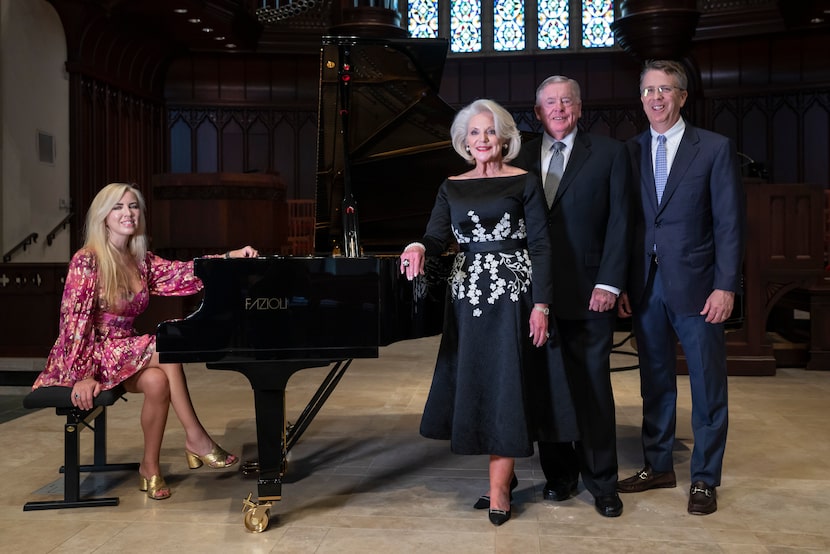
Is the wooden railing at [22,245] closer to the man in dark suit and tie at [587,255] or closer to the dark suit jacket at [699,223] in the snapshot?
the man in dark suit and tie at [587,255]

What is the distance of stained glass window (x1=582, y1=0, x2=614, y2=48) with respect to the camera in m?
13.6

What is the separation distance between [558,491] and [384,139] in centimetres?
188

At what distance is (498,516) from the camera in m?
3.02

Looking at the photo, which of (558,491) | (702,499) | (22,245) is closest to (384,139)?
(558,491)

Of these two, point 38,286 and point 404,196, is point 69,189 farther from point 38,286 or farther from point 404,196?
point 404,196

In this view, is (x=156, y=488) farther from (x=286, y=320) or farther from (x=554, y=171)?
(x=554, y=171)

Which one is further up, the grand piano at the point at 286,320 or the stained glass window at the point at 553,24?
the stained glass window at the point at 553,24

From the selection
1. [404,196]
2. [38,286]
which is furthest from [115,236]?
[38,286]

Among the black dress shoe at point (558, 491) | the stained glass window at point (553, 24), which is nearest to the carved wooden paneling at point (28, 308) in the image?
the black dress shoe at point (558, 491)

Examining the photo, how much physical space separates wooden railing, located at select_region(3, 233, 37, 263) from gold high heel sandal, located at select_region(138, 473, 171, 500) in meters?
5.85

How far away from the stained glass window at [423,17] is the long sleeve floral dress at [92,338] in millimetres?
11399

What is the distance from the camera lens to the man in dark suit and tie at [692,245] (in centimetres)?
313

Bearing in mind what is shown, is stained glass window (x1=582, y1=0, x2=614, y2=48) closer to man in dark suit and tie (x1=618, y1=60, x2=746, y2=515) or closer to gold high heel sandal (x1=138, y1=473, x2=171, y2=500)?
man in dark suit and tie (x1=618, y1=60, x2=746, y2=515)

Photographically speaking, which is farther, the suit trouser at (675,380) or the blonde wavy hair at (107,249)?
the blonde wavy hair at (107,249)
